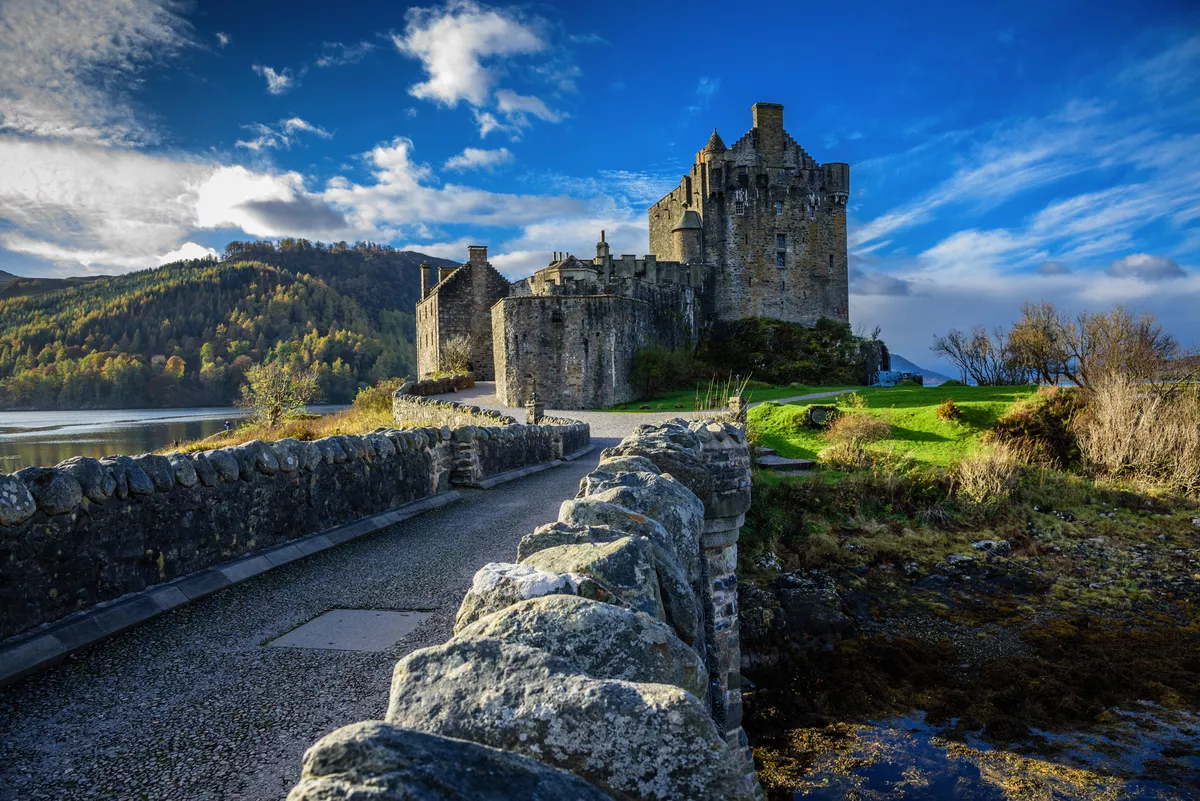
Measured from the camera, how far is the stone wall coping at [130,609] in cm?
398

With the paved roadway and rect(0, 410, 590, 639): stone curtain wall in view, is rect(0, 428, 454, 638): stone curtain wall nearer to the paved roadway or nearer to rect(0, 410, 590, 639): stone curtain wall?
rect(0, 410, 590, 639): stone curtain wall

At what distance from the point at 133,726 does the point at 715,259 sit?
4624 centimetres

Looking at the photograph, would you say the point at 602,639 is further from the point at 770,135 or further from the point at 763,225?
the point at 770,135

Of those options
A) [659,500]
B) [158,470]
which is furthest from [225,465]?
[659,500]

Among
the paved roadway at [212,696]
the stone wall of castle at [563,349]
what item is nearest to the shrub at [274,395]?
the stone wall of castle at [563,349]

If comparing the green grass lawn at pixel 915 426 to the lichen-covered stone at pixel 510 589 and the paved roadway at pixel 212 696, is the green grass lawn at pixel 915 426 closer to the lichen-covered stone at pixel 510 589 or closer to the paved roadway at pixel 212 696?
the paved roadway at pixel 212 696

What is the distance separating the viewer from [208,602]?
5.27 metres

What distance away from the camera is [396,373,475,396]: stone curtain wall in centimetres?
3803

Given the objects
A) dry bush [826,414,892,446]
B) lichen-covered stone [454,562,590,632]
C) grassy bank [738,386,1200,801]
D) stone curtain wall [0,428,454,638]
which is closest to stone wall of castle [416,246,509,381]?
grassy bank [738,386,1200,801]

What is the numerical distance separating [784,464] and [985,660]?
8.78m

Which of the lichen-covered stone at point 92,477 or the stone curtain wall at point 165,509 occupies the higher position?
the lichen-covered stone at point 92,477

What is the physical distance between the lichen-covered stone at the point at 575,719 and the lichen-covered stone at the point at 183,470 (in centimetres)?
455

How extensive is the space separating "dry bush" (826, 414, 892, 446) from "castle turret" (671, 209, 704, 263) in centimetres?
2733

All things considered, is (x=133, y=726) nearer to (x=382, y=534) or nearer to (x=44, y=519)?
(x=44, y=519)
